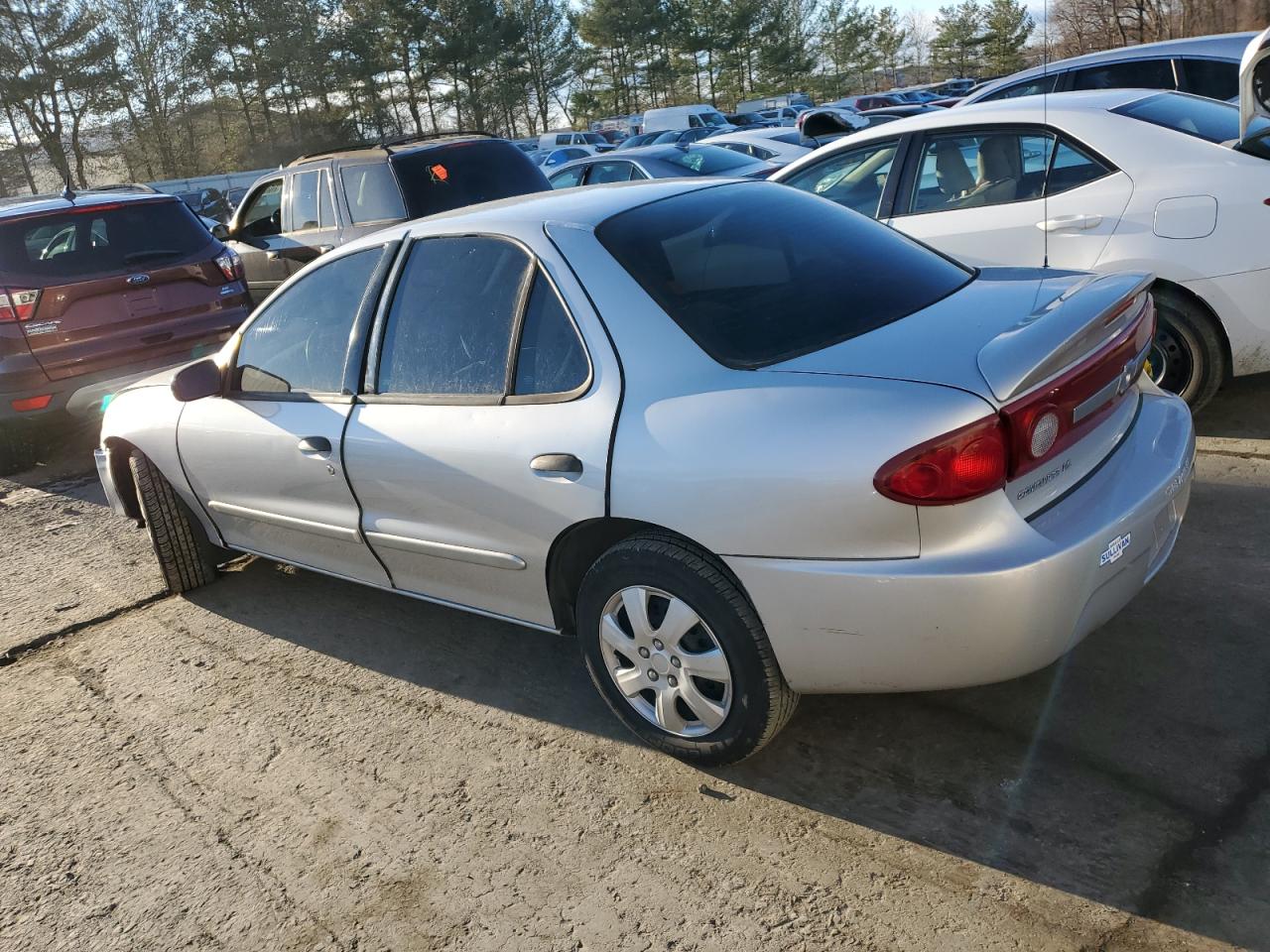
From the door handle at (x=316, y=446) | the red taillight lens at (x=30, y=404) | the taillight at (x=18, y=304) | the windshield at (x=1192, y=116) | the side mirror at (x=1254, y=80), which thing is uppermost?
the side mirror at (x=1254, y=80)

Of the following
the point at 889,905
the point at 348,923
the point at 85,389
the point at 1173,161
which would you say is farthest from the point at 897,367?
the point at 85,389

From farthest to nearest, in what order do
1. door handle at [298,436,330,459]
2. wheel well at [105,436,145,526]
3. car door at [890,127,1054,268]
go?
car door at [890,127,1054,268], wheel well at [105,436,145,526], door handle at [298,436,330,459]

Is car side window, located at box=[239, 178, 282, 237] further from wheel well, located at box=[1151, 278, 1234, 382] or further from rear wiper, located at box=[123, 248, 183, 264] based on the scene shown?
wheel well, located at box=[1151, 278, 1234, 382]

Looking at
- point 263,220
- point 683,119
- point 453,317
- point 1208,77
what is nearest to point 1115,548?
point 453,317

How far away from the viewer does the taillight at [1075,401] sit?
2516mm

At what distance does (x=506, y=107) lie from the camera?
180 ft

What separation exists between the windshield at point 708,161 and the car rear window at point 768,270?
8.23 m

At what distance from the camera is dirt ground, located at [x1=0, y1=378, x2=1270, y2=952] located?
8.26 ft

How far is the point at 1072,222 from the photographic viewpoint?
16.5 ft

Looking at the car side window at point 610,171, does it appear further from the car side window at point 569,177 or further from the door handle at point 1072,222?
the door handle at point 1072,222

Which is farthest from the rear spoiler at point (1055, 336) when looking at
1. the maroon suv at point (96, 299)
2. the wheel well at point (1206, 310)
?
the maroon suv at point (96, 299)

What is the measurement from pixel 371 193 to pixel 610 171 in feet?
12.9

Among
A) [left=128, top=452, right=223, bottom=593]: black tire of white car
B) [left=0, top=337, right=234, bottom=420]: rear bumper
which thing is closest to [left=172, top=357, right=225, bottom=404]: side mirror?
[left=128, top=452, right=223, bottom=593]: black tire of white car

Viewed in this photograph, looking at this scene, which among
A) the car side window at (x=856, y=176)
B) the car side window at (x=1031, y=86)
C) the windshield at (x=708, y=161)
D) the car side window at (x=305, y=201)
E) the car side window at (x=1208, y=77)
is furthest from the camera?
the windshield at (x=708, y=161)
